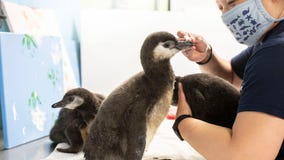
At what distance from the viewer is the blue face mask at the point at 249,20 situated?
2.23 ft

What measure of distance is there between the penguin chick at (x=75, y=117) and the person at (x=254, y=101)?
239 millimetres

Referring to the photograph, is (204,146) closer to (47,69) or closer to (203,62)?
(203,62)

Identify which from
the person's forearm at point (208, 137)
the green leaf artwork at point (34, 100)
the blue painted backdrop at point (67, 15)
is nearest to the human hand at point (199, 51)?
the person's forearm at point (208, 137)

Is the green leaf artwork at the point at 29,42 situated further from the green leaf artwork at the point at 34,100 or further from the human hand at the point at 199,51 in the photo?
the human hand at the point at 199,51

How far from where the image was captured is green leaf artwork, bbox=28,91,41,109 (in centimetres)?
99

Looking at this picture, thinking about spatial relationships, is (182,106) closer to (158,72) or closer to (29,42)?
(158,72)

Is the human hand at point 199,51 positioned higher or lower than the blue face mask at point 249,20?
lower

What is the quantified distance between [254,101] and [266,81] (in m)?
0.04

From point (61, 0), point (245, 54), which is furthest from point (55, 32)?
point (245, 54)

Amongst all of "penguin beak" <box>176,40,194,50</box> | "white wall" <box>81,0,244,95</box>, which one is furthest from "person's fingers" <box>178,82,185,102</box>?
"white wall" <box>81,0,244,95</box>

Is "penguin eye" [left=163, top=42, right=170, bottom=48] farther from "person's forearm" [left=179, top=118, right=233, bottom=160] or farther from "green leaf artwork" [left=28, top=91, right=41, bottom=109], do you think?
"green leaf artwork" [left=28, top=91, right=41, bottom=109]

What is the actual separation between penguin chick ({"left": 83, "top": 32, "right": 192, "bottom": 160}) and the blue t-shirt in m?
0.16

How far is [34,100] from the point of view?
101cm

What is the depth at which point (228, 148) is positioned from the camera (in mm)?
622
